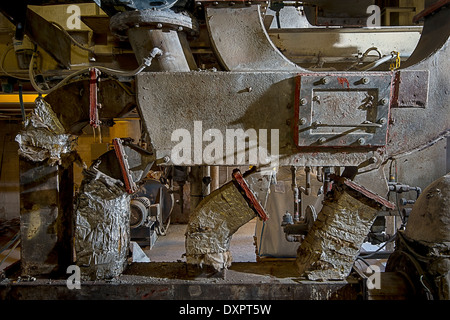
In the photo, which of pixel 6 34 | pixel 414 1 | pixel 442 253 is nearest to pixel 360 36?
pixel 414 1

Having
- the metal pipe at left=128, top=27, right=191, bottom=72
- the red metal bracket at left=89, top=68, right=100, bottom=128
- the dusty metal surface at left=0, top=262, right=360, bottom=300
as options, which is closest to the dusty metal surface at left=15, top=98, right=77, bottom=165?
the red metal bracket at left=89, top=68, right=100, bottom=128

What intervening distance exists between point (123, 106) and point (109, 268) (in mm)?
1152

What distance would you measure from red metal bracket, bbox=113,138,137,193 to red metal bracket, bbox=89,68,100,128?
201 mm

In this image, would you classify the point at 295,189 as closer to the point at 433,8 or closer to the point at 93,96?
the point at 433,8

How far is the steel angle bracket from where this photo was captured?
76.7 inches

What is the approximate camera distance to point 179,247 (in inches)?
246

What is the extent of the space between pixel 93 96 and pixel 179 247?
471cm

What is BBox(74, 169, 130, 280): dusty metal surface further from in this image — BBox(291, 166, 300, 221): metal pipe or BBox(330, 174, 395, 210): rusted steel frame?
BBox(330, 174, 395, 210): rusted steel frame

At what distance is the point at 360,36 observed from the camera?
2.79 m

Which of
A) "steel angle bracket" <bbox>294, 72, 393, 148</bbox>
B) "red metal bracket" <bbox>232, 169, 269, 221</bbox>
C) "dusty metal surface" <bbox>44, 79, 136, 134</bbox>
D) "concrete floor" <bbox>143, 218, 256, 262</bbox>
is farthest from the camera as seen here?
"concrete floor" <bbox>143, 218, 256, 262</bbox>

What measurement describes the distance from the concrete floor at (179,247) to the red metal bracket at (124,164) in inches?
135

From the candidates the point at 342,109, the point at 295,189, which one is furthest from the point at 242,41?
the point at 295,189

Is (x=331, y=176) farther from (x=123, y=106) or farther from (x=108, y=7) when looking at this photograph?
(x=108, y=7)

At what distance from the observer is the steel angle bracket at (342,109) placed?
1.95 metres
